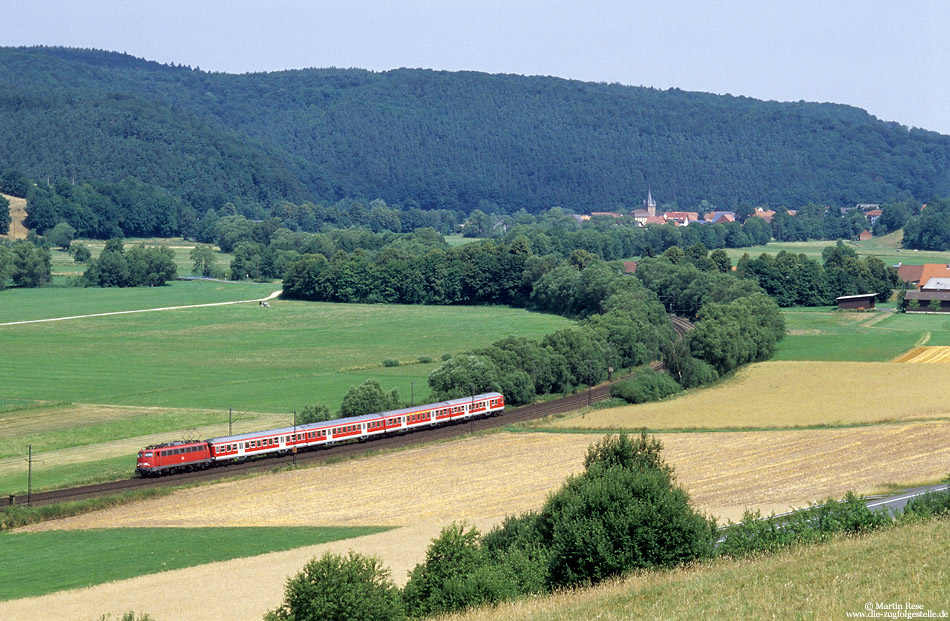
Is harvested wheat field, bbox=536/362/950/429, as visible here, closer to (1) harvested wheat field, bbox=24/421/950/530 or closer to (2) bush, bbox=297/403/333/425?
(1) harvested wheat field, bbox=24/421/950/530

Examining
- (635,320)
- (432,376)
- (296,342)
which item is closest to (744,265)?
(635,320)

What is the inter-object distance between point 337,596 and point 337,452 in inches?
1679

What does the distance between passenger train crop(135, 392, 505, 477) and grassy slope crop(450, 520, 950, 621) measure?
3846 cm

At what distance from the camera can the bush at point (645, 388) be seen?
9169 centimetres

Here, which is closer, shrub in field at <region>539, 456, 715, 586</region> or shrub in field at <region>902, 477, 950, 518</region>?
shrub in field at <region>539, 456, 715, 586</region>

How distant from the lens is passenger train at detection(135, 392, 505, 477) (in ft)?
219

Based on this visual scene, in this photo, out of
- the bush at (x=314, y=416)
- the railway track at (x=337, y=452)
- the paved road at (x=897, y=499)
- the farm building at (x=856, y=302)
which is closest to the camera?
the paved road at (x=897, y=499)

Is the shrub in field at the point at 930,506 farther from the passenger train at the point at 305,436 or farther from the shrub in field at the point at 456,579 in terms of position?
the passenger train at the point at 305,436

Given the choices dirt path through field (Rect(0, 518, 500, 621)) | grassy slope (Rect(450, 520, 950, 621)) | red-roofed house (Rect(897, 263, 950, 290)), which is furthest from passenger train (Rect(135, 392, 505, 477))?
red-roofed house (Rect(897, 263, 950, 290))

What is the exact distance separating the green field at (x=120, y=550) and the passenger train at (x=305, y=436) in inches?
503

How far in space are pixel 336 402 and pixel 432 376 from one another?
818 cm

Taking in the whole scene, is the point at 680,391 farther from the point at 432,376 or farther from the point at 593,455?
the point at 593,455

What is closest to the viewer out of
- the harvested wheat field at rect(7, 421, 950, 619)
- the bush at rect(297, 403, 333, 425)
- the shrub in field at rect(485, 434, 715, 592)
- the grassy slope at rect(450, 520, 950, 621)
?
the grassy slope at rect(450, 520, 950, 621)

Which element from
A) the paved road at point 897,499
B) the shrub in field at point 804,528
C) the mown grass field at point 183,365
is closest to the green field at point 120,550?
the mown grass field at point 183,365
